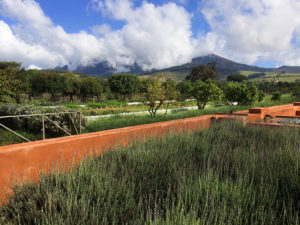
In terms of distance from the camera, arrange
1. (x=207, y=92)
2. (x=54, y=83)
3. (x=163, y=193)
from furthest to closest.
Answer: (x=54, y=83)
(x=207, y=92)
(x=163, y=193)

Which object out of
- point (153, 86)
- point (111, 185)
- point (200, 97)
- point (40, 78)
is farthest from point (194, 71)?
point (111, 185)

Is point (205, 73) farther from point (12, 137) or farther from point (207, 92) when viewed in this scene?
point (12, 137)

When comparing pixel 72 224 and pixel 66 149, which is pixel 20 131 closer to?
pixel 66 149

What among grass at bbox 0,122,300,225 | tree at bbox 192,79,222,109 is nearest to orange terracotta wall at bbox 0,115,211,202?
grass at bbox 0,122,300,225

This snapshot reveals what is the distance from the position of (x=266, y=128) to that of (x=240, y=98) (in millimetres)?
17729

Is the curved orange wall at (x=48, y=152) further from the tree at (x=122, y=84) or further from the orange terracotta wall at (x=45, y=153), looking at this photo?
the tree at (x=122, y=84)

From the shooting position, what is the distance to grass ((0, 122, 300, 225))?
162cm

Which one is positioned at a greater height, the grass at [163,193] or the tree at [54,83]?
the tree at [54,83]

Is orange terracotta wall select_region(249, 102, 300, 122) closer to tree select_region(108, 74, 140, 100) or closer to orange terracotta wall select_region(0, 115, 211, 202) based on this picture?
orange terracotta wall select_region(0, 115, 211, 202)

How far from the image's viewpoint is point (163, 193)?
2125 millimetres

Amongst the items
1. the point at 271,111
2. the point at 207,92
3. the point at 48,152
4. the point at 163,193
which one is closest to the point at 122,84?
the point at 207,92

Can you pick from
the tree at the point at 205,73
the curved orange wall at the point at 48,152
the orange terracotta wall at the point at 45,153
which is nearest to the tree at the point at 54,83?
the curved orange wall at the point at 48,152

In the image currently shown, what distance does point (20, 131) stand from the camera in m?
8.53

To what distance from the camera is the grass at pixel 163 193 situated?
1622 mm
